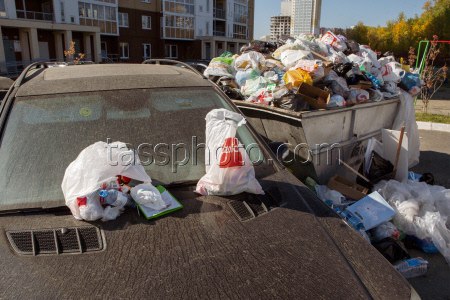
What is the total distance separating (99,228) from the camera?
1.79m

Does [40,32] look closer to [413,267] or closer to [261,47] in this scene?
[261,47]

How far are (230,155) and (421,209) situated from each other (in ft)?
8.76

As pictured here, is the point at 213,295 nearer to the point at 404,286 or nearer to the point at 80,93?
the point at 404,286

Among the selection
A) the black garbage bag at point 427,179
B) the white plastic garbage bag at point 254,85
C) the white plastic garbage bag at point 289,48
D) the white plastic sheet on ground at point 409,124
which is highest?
the white plastic garbage bag at point 289,48

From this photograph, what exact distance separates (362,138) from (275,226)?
11.8 feet

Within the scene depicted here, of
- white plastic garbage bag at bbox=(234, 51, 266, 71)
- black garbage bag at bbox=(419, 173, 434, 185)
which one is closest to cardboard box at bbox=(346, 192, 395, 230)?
black garbage bag at bbox=(419, 173, 434, 185)

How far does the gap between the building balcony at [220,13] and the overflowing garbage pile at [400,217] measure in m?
44.5

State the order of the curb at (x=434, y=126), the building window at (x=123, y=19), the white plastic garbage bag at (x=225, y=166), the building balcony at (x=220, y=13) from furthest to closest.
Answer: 1. the building balcony at (x=220, y=13)
2. the building window at (x=123, y=19)
3. the curb at (x=434, y=126)
4. the white plastic garbage bag at (x=225, y=166)

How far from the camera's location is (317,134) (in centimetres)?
417

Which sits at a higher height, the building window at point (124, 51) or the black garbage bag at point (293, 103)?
the building window at point (124, 51)

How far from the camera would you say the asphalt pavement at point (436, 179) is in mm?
3039

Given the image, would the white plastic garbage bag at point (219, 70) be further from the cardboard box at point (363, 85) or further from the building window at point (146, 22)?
the building window at point (146, 22)

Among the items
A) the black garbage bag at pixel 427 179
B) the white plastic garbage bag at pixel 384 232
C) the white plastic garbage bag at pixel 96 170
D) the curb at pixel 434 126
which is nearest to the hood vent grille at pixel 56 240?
the white plastic garbage bag at pixel 96 170

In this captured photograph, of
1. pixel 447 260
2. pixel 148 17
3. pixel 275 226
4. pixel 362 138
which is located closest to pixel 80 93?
pixel 275 226
